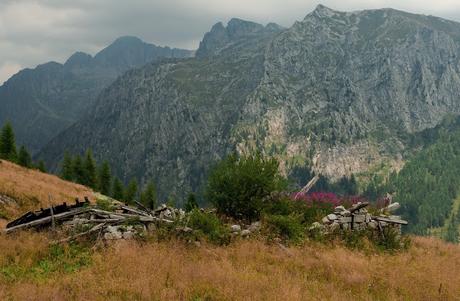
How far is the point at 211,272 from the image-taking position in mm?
14828

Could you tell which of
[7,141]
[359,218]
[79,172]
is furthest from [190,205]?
[79,172]

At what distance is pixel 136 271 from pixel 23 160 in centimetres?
8551

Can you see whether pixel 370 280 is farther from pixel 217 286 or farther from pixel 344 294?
pixel 217 286

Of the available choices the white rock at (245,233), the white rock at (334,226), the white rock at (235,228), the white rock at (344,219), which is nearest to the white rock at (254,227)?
the white rock at (245,233)

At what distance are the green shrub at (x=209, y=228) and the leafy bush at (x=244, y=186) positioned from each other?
3090 millimetres

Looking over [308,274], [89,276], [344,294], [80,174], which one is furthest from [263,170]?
[80,174]

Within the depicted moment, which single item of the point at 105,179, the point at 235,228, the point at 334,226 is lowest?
the point at 105,179

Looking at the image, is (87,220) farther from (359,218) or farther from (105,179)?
(105,179)

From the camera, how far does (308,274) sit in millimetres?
16422

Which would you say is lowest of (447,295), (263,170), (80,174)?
(80,174)

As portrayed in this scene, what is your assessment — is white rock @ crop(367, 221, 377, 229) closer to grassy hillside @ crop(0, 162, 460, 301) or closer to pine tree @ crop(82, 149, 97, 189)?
grassy hillside @ crop(0, 162, 460, 301)

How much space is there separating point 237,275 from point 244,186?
26.5 ft

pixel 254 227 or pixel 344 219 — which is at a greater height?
pixel 254 227

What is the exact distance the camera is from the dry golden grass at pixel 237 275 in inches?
504
